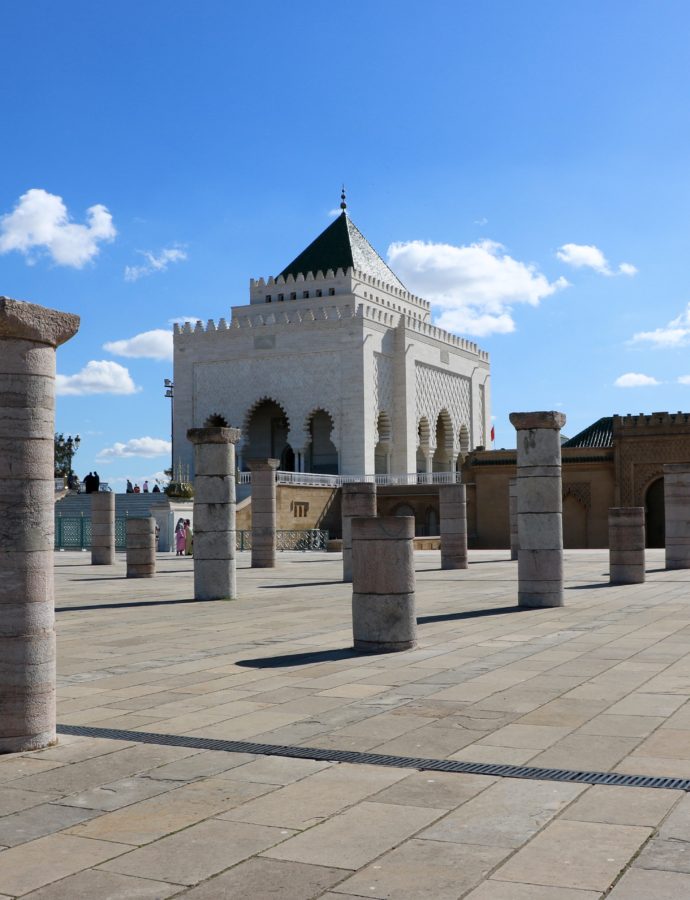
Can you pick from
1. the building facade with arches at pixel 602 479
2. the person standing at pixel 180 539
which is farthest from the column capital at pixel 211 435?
the building facade with arches at pixel 602 479

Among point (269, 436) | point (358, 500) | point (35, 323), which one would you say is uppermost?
point (269, 436)

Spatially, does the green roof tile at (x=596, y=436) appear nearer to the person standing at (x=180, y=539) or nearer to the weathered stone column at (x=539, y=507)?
the person standing at (x=180, y=539)

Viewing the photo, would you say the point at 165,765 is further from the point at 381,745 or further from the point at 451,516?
the point at 451,516

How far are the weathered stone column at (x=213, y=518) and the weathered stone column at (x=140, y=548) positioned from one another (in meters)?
4.88

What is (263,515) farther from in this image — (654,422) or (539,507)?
(654,422)

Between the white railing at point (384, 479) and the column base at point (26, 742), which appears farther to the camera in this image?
the white railing at point (384, 479)

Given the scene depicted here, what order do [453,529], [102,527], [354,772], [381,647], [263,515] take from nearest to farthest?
1. [354,772]
2. [381,647]
3. [453,529]
4. [263,515]
5. [102,527]

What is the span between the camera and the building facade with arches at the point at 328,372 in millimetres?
45250

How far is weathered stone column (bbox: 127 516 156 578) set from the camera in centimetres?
1867

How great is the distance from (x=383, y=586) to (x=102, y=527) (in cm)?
1606

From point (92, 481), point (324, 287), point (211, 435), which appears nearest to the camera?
point (211, 435)

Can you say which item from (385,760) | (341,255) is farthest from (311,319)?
(385,760)

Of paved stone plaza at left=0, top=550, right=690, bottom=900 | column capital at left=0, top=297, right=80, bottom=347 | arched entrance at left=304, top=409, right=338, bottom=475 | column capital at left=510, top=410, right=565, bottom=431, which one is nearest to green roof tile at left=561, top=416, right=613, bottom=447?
arched entrance at left=304, top=409, right=338, bottom=475

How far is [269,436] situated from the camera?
165 ft
